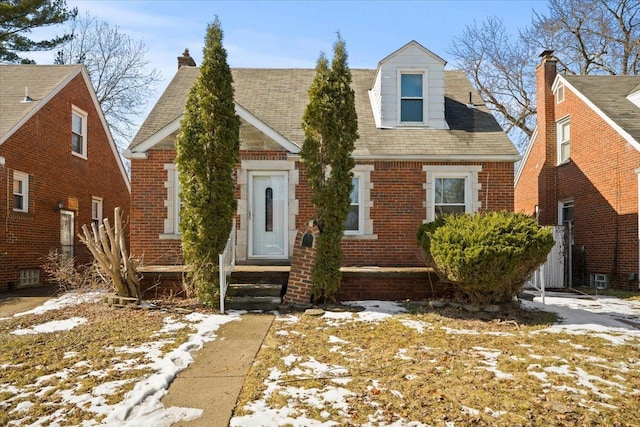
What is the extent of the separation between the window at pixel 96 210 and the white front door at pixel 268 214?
8.61m

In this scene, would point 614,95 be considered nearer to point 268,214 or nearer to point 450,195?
point 450,195

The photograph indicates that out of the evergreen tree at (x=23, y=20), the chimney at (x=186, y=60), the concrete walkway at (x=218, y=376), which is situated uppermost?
the evergreen tree at (x=23, y=20)

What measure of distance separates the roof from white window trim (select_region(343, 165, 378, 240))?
41cm

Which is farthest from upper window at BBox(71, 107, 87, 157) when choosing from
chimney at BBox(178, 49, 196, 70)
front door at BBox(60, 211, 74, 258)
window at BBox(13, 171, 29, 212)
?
chimney at BBox(178, 49, 196, 70)

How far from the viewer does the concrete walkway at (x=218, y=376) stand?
3979 mm

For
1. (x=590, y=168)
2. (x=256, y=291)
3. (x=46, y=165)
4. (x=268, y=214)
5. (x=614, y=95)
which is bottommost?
(x=256, y=291)

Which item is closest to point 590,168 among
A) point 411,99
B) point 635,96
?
point 635,96

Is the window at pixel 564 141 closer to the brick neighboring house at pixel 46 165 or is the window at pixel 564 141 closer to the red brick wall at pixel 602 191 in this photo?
the red brick wall at pixel 602 191

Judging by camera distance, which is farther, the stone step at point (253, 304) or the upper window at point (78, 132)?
the upper window at point (78, 132)

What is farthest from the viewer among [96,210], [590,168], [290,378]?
[96,210]

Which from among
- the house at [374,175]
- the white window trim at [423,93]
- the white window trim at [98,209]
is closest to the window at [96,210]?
the white window trim at [98,209]

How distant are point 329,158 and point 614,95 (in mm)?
11770

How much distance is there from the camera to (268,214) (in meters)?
10.9

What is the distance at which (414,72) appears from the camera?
12180 mm
